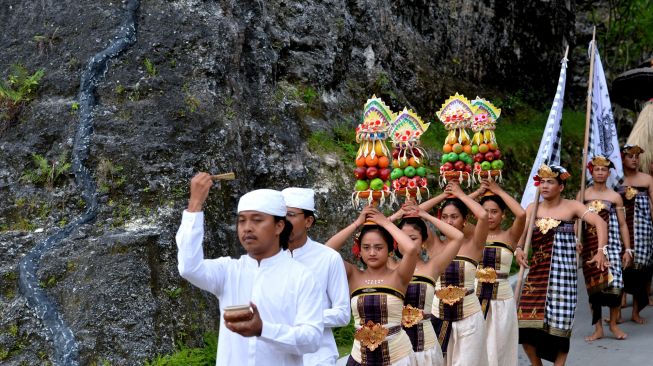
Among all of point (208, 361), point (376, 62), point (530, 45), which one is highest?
point (530, 45)

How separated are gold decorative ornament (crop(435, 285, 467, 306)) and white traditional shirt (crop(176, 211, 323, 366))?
338 centimetres

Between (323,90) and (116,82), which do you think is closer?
(116,82)

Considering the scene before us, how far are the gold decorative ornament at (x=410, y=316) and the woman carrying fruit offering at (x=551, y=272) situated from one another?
1960 mm

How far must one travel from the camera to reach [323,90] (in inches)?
461

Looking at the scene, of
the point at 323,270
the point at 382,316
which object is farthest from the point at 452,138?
the point at 323,270

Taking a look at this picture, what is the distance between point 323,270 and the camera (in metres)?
5.08

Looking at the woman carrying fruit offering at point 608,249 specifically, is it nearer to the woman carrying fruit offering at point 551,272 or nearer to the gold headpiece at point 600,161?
the gold headpiece at point 600,161

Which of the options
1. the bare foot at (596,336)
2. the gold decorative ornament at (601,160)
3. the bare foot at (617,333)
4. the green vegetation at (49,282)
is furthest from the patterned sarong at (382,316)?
the gold decorative ornament at (601,160)

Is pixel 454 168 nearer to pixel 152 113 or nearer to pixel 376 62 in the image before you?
pixel 152 113

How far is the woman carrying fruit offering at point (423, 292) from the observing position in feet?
20.6

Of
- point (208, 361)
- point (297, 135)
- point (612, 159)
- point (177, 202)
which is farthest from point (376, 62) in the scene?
point (208, 361)

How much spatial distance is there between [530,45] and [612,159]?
8.88 m

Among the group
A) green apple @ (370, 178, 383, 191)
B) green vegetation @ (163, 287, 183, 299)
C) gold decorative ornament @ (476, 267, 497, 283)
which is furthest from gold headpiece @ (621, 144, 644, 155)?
green vegetation @ (163, 287, 183, 299)

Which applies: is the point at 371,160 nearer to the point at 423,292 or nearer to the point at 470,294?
the point at 423,292
